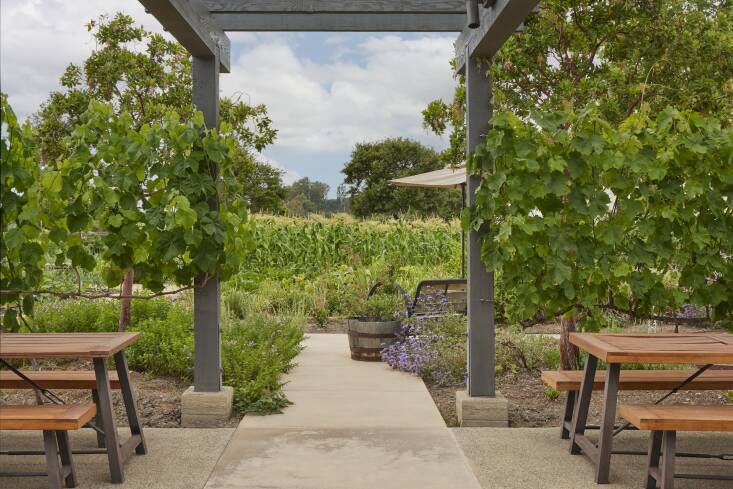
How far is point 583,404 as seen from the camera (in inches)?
162

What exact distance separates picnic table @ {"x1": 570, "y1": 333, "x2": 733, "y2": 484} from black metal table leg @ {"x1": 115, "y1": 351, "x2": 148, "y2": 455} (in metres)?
2.46

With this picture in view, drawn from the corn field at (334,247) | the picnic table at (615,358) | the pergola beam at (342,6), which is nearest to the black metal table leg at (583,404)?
the picnic table at (615,358)

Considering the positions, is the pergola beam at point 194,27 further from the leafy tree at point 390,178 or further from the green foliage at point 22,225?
the leafy tree at point 390,178

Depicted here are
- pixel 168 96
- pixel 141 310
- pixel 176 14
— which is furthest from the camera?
pixel 168 96

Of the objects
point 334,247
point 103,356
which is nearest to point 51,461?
point 103,356

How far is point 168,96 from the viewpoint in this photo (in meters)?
8.35

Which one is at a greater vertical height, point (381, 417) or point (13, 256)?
point (13, 256)

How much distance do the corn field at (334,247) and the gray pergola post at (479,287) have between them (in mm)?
7324

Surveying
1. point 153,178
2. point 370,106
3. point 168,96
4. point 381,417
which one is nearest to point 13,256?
point 153,178

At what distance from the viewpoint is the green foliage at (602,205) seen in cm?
468

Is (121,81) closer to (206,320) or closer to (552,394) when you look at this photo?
(206,320)

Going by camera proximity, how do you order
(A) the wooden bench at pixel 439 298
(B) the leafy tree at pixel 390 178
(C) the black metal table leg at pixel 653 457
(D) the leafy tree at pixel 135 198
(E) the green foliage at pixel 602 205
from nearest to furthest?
(C) the black metal table leg at pixel 653 457
(D) the leafy tree at pixel 135 198
(E) the green foliage at pixel 602 205
(A) the wooden bench at pixel 439 298
(B) the leafy tree at pixel 390 178

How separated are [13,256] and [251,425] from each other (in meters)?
1.78

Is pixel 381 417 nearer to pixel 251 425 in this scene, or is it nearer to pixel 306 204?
pixel 251 425
